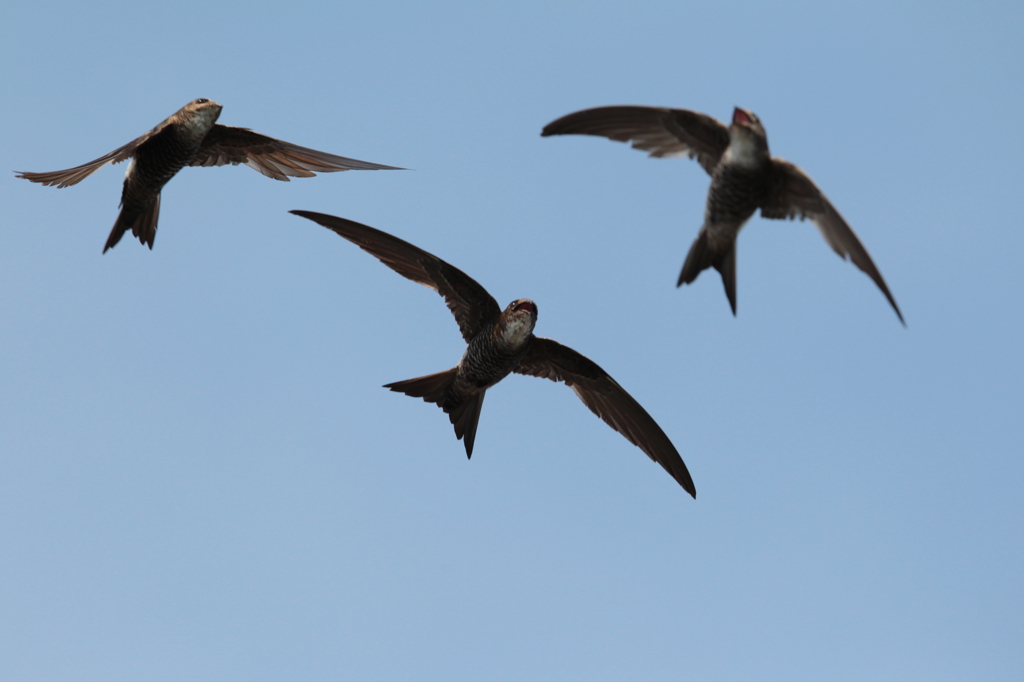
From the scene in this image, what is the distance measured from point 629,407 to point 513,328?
241 centimetres

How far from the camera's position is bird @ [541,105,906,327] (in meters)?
8.36

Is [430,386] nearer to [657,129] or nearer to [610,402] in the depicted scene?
[610,402]

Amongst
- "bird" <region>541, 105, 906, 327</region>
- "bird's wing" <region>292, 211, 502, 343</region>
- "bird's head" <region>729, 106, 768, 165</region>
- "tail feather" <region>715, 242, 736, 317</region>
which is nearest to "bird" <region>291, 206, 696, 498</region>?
"bird's wing" <region>292, 211, 502, 343</region>

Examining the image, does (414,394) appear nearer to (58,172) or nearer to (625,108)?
(625,108)

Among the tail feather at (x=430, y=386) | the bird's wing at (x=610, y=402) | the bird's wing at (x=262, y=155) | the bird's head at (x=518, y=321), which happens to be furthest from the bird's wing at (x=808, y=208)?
the bird's wing at (x=262, y=155)

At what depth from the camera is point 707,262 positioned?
879 centimetres

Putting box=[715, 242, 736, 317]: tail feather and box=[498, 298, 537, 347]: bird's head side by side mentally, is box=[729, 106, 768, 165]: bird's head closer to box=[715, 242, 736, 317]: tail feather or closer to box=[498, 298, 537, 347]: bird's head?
box=[715, 242, 736, 317]: tail feather

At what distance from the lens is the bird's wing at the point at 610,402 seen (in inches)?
489

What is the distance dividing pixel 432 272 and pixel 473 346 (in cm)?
97

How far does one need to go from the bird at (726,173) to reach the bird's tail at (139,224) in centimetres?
558

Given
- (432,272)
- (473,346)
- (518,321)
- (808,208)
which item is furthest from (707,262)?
(432,272)

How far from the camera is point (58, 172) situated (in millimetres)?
12219

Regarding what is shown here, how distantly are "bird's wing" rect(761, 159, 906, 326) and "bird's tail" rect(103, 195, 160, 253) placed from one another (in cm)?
717

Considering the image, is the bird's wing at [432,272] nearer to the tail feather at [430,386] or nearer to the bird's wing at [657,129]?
the tail feather at [430,386]
